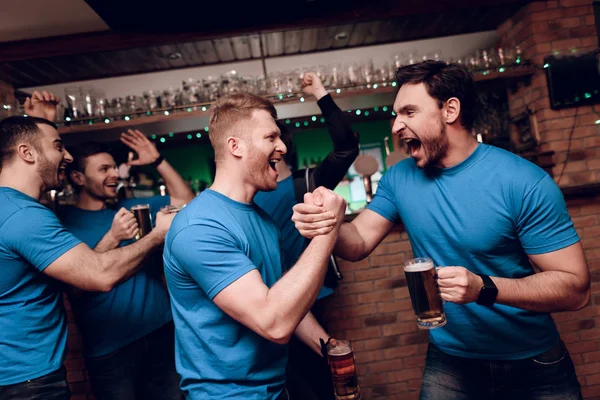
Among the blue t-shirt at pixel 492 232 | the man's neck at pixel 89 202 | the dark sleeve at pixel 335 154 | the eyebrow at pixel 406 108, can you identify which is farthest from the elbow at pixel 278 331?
the man's neck at pixel 89 202

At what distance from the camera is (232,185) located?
1.50 m

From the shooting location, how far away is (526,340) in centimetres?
155

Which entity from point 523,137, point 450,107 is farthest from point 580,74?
point 450,107

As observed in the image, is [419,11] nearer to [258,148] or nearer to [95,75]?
[258,148]

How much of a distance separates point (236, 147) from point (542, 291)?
1138 millimetres

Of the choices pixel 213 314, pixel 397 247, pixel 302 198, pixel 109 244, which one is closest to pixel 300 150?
pixel 397 247

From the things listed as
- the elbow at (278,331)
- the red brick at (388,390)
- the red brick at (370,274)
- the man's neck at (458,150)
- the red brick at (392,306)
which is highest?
the man's neck at (458,150)

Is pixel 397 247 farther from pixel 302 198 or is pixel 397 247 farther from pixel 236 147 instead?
pixel 236 147

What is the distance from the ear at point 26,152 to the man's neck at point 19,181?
0.19 feet

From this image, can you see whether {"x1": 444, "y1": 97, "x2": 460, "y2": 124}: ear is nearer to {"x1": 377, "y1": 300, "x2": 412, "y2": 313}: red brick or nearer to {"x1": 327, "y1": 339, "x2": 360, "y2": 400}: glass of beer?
{"x1": 327, "y1": 339, "x2": 360, "y2": 400}: glass of beer

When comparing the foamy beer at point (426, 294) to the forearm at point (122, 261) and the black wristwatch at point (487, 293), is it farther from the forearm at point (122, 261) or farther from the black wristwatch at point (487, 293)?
the forearm at point (122, 261)

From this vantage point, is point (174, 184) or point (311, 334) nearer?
point (311, 334)

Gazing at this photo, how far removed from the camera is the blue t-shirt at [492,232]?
1472mm

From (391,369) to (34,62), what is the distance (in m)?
3.82
